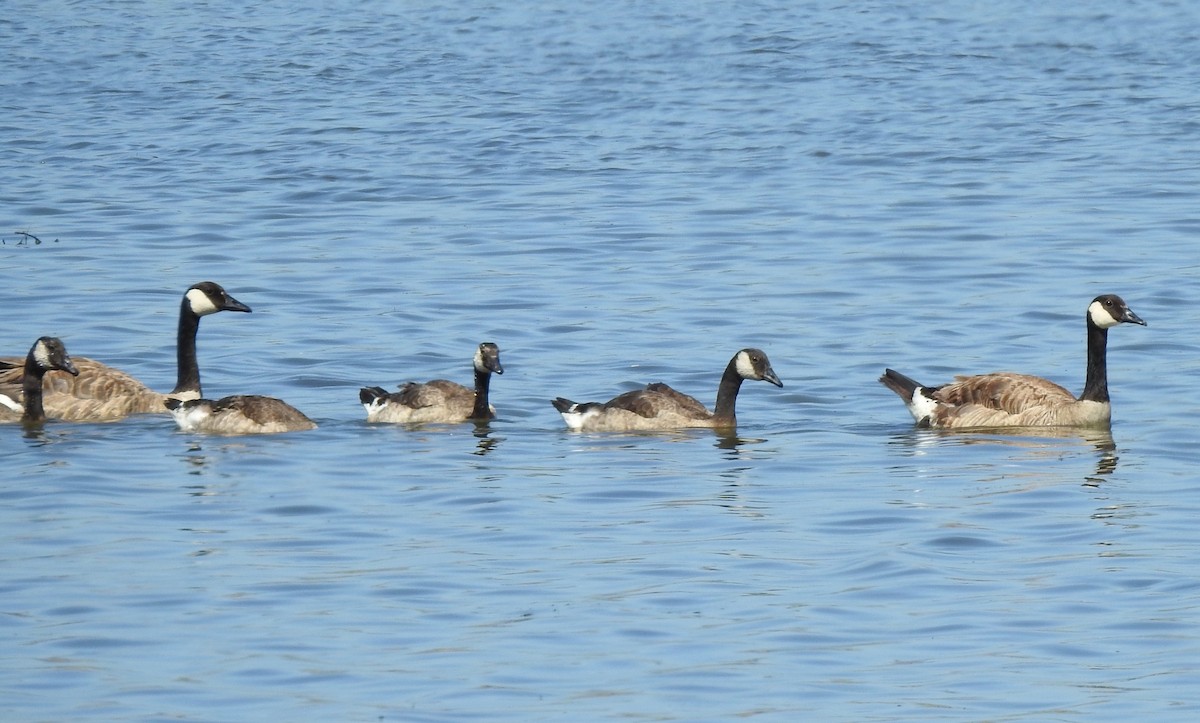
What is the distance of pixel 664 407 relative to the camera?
15078mm

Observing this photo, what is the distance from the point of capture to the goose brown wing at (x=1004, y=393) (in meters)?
15.2

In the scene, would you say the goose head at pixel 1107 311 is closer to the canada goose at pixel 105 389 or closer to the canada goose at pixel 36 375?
the canada goose at pixel 105 389

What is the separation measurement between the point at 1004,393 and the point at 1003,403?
0.28 feet

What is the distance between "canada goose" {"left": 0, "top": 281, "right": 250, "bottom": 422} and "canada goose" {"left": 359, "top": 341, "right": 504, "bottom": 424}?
1669 mm

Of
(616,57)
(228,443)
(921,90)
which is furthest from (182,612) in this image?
(616,57)

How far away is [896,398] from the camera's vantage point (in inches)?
647

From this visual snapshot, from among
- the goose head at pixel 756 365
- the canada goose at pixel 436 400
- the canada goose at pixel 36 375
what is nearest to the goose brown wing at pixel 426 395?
the canada goose at pixel 436 400

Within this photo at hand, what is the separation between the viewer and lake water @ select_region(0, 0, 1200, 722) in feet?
31.1

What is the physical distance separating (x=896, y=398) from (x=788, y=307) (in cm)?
294

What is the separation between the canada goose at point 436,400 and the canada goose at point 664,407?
61cm

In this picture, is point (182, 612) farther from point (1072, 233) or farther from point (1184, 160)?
point (1184, 160)

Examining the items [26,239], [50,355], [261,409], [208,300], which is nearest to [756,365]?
[261,409]

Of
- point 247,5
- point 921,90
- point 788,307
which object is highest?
point 247,5

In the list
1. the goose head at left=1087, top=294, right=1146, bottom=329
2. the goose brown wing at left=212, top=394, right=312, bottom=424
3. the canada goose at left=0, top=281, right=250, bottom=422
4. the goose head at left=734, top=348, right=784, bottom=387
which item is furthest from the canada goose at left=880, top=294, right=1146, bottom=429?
the canada goose at left=0, top=281, right=250, bottom=422
